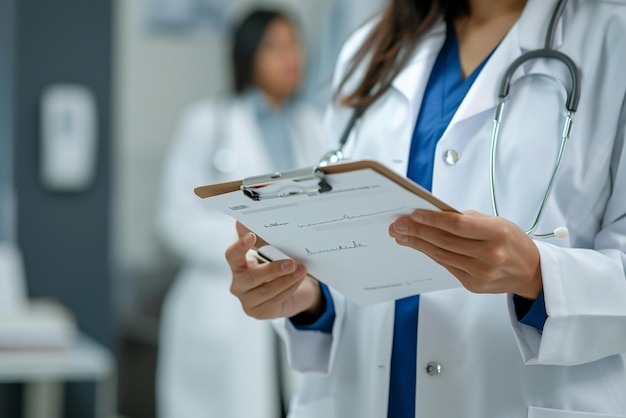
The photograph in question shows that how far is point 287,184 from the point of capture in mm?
874

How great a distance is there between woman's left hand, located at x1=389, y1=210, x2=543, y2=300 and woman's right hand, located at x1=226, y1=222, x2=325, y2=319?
0.64 ft

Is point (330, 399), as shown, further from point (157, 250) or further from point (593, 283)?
point (157, 250)

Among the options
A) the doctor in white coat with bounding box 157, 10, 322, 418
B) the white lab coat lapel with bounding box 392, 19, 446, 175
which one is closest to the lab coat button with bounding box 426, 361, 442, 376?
the white lab coat lapel with bounding box 392, 19, 446, 175

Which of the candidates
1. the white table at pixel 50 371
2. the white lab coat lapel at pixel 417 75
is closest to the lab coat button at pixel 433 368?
the white lab coat lapel at pixel 417 75

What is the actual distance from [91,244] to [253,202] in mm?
2387

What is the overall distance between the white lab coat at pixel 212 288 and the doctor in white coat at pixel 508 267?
5.58ft

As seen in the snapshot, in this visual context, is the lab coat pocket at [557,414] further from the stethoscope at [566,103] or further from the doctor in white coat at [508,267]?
the stethoscope at [566,103]

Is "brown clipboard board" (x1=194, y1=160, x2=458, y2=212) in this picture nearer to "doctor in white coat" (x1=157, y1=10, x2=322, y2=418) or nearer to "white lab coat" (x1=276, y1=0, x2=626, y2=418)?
"white lab coat" (x1=276, y1=0, x2=626, y2=418)

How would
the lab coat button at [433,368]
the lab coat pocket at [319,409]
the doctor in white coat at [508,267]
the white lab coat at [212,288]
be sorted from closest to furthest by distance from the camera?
the doctor in white coat at [508,267] → the lab coat button at [433,368] → the lab coat pocket at [319,409] → the white lab coat at [212,288]

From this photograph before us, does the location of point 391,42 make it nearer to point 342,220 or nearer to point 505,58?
point 505,58

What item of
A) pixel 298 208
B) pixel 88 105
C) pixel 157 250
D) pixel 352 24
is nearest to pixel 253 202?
pixel 298 208

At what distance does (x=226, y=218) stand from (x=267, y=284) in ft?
6.26

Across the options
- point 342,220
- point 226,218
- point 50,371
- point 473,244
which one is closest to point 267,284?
point 342,220

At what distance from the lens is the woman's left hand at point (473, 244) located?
2.79 feet
